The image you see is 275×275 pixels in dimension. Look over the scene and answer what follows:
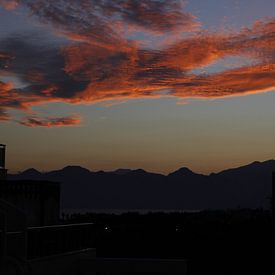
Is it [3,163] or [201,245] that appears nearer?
[3,163]

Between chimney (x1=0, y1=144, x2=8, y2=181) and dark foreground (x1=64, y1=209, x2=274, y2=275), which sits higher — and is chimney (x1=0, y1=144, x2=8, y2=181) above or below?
above

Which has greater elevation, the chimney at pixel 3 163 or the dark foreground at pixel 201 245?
the chimney at pixel 3 163

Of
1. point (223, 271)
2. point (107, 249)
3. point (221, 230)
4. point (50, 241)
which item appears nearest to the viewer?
point (50, 241)

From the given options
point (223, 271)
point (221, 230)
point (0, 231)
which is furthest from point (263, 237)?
point (0, 231)

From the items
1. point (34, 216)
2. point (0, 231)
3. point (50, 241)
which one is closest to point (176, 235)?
point (34, 216)

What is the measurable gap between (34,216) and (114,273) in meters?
4.17

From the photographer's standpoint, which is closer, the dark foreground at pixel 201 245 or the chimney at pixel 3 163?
the chimney at pixel 3 163

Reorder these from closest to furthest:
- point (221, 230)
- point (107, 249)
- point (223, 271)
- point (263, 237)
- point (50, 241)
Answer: point (50, 241) < point (223, 271) < point (107, 249) < point (263, 237) < point (221, 230)

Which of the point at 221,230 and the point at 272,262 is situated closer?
the point at 272,262

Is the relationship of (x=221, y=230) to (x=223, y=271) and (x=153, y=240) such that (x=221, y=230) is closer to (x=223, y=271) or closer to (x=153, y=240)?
(x=153, y=240)

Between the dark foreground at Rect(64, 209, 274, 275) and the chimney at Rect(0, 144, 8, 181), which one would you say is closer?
the chimney at Rect(0, 144, 8, 181)

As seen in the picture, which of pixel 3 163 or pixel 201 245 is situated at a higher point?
pixel 3 163

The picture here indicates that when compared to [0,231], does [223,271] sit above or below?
below

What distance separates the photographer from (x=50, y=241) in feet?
70.1
